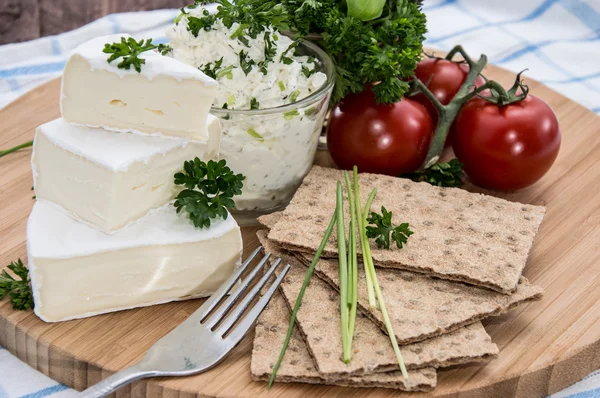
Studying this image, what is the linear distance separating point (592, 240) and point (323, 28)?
1247 mm

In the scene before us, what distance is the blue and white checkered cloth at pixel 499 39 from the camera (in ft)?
14.9

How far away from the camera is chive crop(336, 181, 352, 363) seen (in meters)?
2.34

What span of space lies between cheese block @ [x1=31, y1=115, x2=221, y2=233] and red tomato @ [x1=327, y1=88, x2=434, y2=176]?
2.57 feet

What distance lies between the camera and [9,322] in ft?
8.39

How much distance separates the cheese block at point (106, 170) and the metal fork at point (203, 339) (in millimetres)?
363

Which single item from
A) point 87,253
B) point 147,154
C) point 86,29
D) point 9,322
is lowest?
point 86,29

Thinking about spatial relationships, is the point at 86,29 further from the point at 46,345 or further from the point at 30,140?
the point at 46,345

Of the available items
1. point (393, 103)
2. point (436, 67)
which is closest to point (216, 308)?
point (393, 103)

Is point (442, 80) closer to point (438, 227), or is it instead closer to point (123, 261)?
point (438, 227)

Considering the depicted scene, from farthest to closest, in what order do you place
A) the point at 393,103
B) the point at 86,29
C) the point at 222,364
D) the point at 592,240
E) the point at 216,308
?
the point at 86,29
the point at 393,103
the point at 592,240
the point at 216,308
the point at 222,364

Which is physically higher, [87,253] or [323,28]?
[323,28]

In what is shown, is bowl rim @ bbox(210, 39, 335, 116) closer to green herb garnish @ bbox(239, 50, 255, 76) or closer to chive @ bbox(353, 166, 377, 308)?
green herb garnish @ bbox(239, 50, 255, 76)

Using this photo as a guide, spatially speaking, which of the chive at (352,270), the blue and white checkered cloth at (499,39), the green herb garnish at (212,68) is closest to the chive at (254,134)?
the green herb garnish at (212,68)

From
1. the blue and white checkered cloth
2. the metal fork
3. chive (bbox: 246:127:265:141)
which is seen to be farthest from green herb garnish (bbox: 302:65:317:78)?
the blue and white checkered cloth
